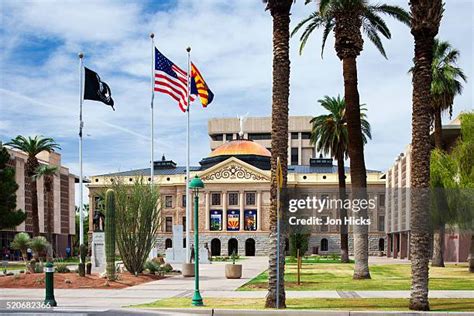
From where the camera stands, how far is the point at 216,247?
366 feet

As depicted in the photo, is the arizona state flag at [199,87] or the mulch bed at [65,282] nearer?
the mulch bed at [65,282]

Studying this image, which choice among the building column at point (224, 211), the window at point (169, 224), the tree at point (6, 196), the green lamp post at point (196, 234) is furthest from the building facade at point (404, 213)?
the window at point (169, 224)

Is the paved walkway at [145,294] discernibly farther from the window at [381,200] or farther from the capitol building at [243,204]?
the window at [381,200]

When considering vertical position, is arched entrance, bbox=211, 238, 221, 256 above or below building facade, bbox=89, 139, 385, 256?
below

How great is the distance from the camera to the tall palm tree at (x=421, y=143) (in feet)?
61.8

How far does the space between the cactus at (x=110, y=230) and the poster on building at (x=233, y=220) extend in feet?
256

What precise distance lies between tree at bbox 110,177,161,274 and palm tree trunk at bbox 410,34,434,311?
810 inches

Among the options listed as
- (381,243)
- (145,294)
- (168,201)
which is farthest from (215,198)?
(145,294)

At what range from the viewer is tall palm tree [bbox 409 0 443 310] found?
18828 mm

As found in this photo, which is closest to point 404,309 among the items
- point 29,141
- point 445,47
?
point 445,47

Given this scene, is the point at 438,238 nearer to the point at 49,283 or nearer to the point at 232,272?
the point at 232,272

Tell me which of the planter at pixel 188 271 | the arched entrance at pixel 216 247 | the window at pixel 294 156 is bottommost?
the arched entrance at pixel 216 247

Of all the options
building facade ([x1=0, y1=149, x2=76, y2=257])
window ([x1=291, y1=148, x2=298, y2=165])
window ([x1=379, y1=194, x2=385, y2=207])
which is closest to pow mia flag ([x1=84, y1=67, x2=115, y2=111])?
building facade ([x1=0, y1=149, x2=76, y2=257])

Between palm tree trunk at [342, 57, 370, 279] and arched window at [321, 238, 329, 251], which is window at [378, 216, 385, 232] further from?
palm tree trunk at [342, 57, 370, 279]
